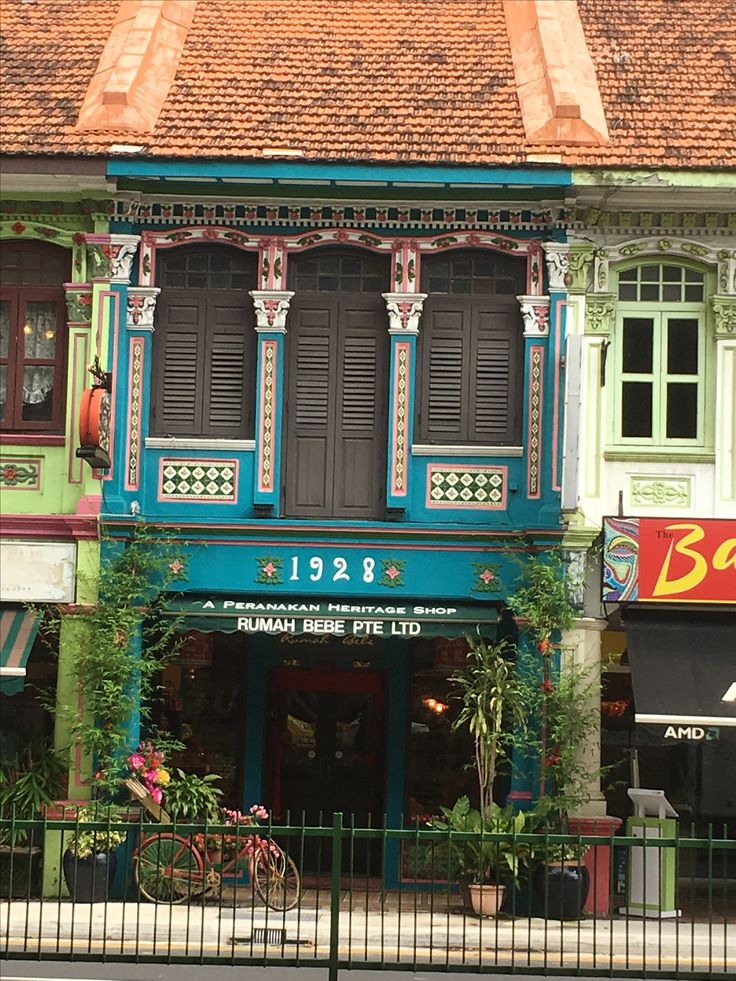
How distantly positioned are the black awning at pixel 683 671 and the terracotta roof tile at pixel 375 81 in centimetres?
464

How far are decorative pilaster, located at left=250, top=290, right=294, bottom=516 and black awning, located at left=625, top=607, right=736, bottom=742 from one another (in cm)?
393

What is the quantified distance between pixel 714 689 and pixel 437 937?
3960 mm

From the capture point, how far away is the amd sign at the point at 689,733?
16.7m

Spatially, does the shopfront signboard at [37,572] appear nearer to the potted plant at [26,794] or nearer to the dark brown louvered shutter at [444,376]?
the potted plant at [26,794]

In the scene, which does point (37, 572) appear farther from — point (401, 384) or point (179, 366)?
point (401, 384)

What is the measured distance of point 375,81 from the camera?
19.7 metres

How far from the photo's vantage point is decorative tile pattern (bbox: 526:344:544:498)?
1827 centimetres

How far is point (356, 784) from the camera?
789 inches

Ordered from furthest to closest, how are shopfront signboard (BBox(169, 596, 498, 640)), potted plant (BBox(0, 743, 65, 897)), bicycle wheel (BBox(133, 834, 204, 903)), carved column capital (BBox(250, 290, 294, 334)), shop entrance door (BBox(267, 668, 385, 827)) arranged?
shop entrance door (BBox(267, 668, 385, 827)) < carved column capital (BBox(250, 290, 294, 334)) < shopfront signboard (BBox(169, 596, 498, 640)) < potted plant (BBox(0, 743, 65, 897)) < bicycle wheel (BBox(133, 834, 204, 903))

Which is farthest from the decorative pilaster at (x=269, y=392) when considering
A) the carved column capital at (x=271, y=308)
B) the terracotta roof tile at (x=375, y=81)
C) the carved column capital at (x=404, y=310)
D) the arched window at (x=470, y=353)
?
the terracotta roof tile at (x=375, y=81)

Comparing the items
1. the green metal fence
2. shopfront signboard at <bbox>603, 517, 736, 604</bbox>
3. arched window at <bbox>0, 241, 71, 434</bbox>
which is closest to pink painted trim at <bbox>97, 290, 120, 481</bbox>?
arched window at <bbox>0, 241, 71, 434</bbox>

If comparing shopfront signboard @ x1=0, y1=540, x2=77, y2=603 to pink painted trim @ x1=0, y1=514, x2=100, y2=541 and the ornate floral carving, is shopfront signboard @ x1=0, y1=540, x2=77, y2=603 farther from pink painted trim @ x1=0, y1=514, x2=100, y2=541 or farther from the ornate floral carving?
the ornate floral carving

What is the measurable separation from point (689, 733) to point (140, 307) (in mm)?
7113

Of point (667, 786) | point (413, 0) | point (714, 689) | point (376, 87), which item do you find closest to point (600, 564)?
point (714, 689)
